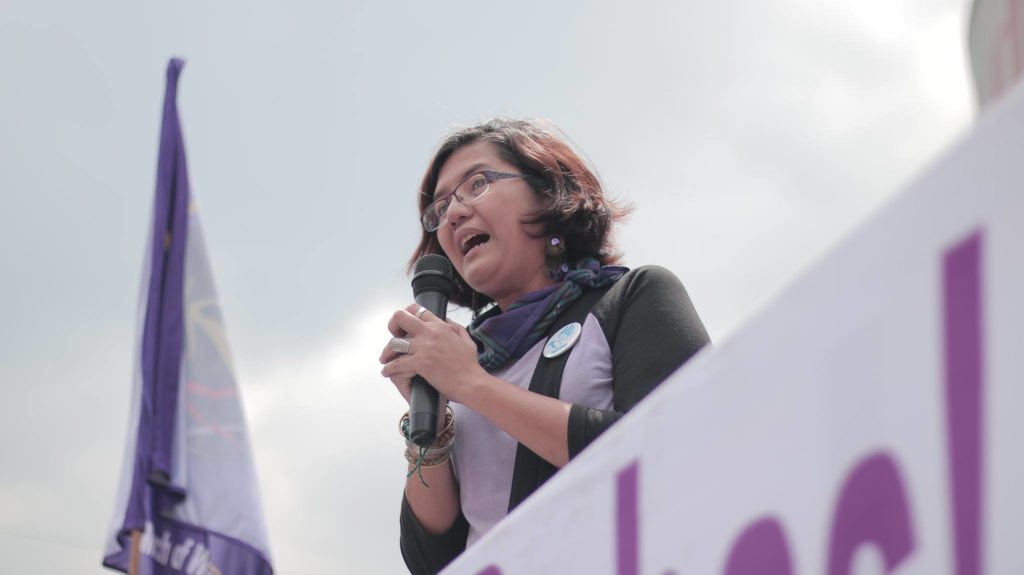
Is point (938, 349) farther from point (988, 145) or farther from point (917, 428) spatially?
point (988, 145)

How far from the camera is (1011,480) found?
99 centimetres

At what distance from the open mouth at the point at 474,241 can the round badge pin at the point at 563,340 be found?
0.48 meters

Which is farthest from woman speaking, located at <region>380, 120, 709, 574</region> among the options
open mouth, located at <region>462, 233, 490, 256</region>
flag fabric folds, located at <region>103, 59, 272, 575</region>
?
flag fabric folds, located at <region>103, 59, 272, 575</region>

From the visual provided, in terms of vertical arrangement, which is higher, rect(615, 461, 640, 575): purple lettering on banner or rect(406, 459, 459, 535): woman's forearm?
rect(406, 459, 459, 535): woman's forearm

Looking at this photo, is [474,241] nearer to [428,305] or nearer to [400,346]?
[428,305]

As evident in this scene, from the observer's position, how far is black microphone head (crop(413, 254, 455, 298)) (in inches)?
125

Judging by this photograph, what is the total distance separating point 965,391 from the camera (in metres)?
1.03

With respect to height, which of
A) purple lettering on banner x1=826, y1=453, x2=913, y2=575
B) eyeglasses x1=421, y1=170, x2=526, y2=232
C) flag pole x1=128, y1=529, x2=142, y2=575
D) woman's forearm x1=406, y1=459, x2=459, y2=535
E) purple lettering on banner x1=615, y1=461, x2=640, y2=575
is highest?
eyeglasses x1=421, y1=170, x2=526, y2=232

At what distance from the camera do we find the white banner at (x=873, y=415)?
1.01 metres

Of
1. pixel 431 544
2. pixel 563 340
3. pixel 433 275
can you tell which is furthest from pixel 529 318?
pixel 431 544

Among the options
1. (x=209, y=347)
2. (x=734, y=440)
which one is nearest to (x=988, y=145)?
(x=734, y=440)

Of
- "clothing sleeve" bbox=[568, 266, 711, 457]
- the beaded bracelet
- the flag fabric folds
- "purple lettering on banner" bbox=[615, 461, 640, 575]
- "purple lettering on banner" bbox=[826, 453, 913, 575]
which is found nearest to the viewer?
"purple lettering on banner" bbox=[826, 453, 913, 575]

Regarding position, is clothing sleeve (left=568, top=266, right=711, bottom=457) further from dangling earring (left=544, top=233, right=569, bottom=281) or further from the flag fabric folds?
the flag fabric folds

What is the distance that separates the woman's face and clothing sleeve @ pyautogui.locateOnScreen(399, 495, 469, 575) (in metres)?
0.63
